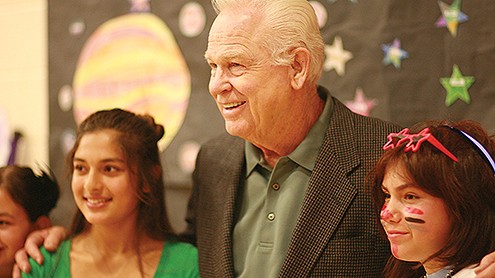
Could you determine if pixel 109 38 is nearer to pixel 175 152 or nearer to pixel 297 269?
pixel 175 152

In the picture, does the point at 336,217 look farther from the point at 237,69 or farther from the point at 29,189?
the point at 29,189

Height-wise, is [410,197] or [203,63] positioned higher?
[203,63]

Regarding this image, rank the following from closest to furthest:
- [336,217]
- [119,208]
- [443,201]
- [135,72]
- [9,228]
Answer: [443,201], [336,217], [119,208], [9,228], [135,72]

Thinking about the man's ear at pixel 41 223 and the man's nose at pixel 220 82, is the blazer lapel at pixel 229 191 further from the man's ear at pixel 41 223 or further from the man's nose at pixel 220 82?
the man's ear at pixel 41 223

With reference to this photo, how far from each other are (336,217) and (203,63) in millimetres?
1083

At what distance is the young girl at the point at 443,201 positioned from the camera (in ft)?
4.98

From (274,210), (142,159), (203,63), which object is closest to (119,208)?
(142,159)

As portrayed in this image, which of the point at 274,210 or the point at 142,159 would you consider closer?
the point at 274,210

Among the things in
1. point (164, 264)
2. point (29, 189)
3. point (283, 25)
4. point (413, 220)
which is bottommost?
point (164, 264)

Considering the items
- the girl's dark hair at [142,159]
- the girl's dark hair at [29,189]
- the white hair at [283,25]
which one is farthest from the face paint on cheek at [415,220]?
the girl's dark hair at [29,189]

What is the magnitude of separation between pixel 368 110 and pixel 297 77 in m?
0.50

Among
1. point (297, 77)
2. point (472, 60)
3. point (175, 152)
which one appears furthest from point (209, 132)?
point (472, 60)

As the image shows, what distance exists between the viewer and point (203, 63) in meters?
2.72

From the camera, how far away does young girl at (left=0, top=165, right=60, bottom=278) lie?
2270 millimetres
